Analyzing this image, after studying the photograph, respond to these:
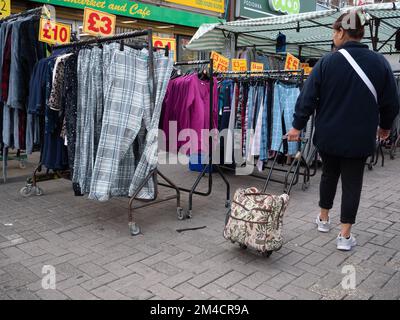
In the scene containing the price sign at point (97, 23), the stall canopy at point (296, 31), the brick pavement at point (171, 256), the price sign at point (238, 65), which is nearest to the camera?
the brick pavement at point (171, 256)

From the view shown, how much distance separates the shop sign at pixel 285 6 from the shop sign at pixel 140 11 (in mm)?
3583

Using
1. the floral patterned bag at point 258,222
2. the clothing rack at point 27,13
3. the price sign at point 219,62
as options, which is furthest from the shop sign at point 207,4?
the floral patterned bag at point 258,222

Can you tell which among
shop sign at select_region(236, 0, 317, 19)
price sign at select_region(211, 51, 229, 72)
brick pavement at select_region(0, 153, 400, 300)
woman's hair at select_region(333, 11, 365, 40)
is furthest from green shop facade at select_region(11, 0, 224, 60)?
woman's hair at select_region(333, 11, 365, 40)

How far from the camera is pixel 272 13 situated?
14617 mm

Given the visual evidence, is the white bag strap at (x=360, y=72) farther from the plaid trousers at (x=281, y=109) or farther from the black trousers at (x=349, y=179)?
the plaid trousers at (x=281, y=109)

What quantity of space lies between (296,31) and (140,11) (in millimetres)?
4027

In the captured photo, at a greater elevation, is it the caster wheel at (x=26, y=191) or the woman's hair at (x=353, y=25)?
the woman's hair at (x=353, y=25)

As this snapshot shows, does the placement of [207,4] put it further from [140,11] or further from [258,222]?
[258,222]

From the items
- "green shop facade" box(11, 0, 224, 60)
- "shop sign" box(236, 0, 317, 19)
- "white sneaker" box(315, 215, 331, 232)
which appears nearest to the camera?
"white sneaker" box(315, 215, 331, 232)

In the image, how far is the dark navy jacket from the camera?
3244 mm

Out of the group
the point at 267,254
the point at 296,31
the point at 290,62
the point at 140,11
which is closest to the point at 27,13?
the point at 290,62

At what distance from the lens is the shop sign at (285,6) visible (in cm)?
1429

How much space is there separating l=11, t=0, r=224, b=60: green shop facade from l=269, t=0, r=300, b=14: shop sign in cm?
265

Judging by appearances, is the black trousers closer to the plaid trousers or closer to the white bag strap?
the white bag strap
